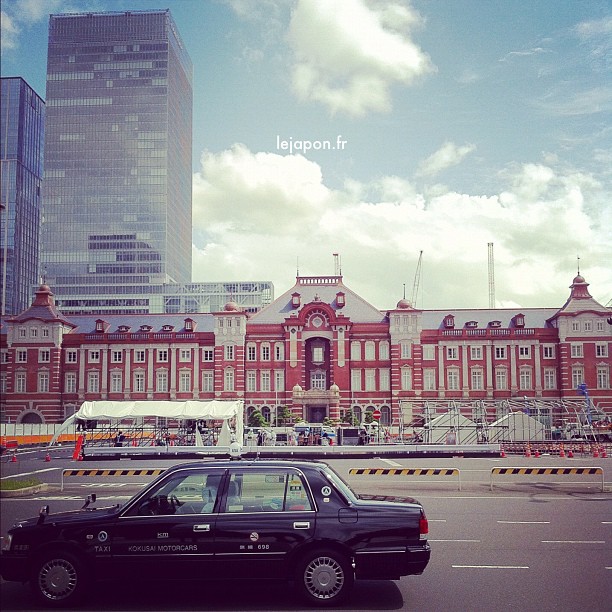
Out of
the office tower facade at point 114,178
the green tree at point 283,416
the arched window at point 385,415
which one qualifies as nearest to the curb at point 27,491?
the green tree at point 283,416

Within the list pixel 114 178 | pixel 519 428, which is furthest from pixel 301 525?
pixel 114 178

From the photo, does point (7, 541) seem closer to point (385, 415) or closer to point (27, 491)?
point (27, 491)

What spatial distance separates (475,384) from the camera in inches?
2827

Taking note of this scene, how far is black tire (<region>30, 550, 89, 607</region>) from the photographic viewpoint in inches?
359

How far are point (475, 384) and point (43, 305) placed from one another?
45554 millimetres

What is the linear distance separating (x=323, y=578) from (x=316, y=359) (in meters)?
64.6

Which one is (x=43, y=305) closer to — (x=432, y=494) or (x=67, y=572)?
(x=432, y=494)

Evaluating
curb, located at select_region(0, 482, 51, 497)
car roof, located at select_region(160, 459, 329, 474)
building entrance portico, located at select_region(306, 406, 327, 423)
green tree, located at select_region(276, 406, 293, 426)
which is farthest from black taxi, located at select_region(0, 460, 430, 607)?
building entrance portico, located at select_region(306, 406, 327, 423)

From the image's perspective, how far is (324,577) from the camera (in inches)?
363

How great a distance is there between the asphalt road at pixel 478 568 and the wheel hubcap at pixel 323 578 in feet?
0.92

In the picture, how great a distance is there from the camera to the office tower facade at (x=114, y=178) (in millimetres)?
122812

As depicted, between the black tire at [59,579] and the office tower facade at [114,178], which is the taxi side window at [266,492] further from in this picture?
the office tower facade at [114,178]

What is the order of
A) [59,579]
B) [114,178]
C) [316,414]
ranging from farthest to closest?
[114,178], [316,414], [59,579]

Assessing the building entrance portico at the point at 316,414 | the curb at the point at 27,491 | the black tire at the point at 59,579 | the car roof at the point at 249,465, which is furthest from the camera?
the building entrance portico at the point at 316,414
